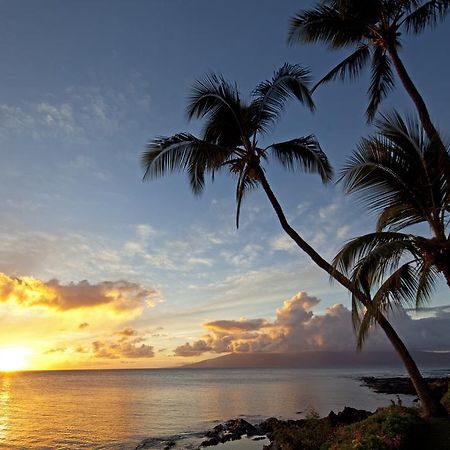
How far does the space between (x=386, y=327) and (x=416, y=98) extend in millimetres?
6919

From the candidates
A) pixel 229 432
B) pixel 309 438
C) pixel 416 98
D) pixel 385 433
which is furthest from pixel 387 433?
pixel 229 432

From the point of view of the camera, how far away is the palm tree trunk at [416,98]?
438 inches

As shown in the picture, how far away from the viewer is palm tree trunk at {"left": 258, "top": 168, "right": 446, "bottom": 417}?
1165cm

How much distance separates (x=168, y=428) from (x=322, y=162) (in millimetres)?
22611

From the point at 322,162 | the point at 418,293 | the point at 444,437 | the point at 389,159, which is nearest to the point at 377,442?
the point at 444,437

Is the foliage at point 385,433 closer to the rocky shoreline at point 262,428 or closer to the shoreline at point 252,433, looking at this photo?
the shoreline at point 252,433

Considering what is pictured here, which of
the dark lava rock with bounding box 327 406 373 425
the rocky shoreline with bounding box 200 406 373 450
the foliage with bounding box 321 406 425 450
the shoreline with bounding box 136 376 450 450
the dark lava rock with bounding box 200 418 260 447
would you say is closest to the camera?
the foliage with bounding box 321 406 425 450

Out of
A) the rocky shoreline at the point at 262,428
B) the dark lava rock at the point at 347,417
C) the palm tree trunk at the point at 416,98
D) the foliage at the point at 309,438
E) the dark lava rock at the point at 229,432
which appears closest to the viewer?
the palm tree trunk at the point at 416,98

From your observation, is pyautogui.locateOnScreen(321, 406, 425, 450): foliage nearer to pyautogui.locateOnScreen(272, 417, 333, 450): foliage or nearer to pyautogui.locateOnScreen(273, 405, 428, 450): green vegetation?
pyautogui.locateOnScreen(273, 405, 428, 450): green vegetation

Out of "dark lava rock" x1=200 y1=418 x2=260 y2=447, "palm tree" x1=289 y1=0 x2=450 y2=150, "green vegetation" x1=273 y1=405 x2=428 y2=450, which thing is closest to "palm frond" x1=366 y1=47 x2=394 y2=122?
"palm tree" x1=289 y1=0 x2=450 y2=150

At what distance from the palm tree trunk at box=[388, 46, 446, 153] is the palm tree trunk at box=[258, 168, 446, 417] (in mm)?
4457

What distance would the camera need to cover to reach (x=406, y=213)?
38.0 feet

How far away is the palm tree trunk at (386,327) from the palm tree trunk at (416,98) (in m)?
4.46

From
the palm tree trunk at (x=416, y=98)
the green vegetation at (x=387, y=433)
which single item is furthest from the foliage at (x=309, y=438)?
the palm tree trunk at (x=416, y=98)
